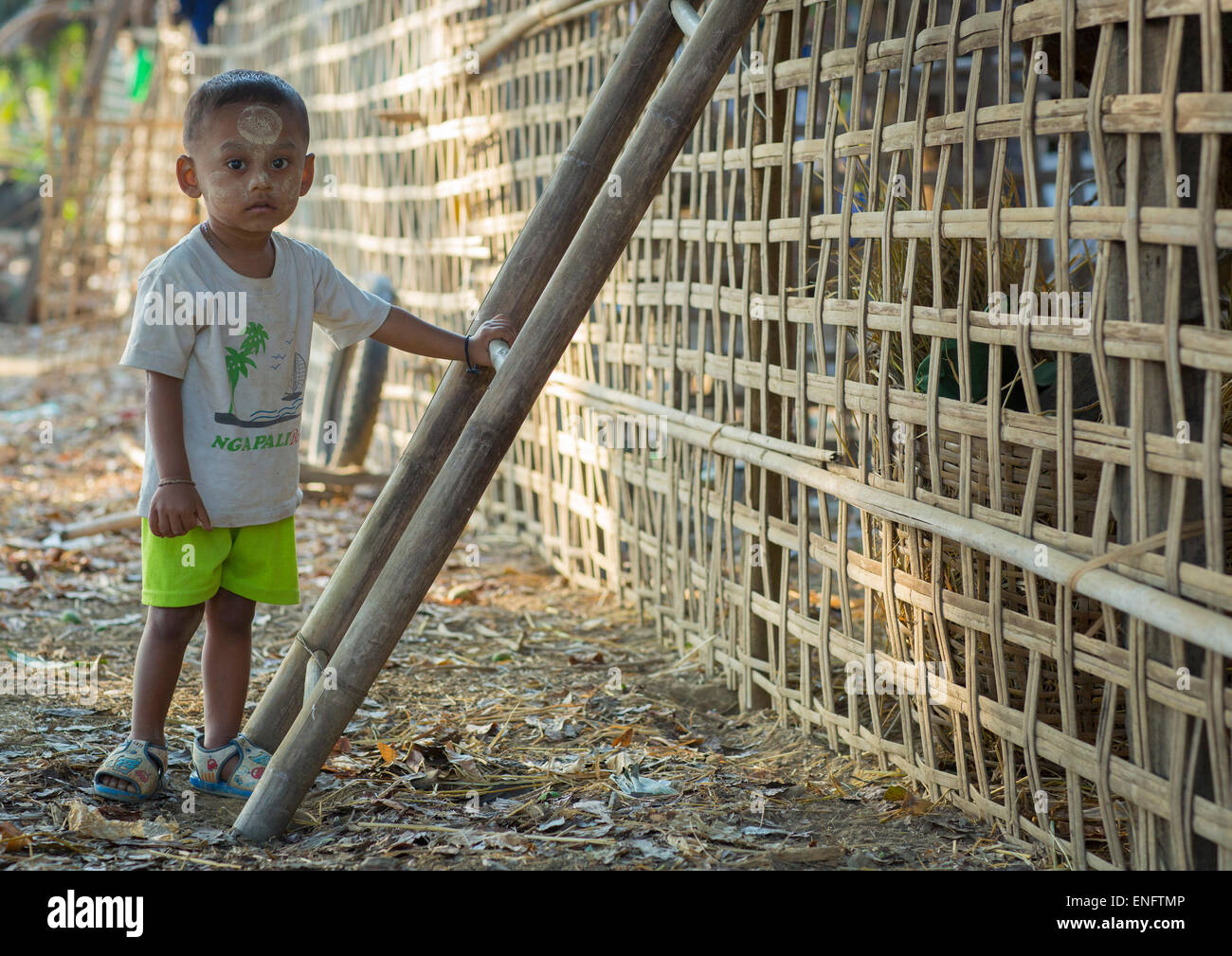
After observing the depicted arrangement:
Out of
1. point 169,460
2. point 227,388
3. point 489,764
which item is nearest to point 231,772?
point 489,764

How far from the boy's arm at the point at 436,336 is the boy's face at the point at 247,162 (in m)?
0.33

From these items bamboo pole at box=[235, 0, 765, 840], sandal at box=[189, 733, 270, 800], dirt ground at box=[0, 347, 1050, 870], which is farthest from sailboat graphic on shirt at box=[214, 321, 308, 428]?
dirt ground at box=[0, 347, 1050, 870]

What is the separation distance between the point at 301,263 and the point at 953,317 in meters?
1.35

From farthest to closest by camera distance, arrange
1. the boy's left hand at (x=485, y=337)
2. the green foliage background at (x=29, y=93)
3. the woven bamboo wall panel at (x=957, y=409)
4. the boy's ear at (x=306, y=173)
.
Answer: the green foliage background at (x=29, y=93) → the boy's left hand at (x=485, y=337) → the boy's ear at (x=306, y=173) → the woven bamboo wall panel at (x=957, y=409)

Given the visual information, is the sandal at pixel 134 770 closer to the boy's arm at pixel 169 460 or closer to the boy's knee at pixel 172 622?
the boy's knee at pixel 172 622

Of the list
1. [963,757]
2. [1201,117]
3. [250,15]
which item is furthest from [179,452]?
[250,15]

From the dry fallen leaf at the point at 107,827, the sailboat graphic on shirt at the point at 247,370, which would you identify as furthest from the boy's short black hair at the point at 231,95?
the dry fallen leaf at the point at 107,827

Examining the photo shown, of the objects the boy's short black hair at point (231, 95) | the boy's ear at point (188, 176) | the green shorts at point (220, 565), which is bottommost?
the green shorts at point (220, 565)

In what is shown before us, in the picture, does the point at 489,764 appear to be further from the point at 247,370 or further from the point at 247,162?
the point at 247,162

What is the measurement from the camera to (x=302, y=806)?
2.43m

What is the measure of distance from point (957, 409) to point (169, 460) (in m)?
1.55

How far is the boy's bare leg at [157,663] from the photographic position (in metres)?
2.43

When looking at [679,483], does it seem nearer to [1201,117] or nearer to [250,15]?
[1201,117]

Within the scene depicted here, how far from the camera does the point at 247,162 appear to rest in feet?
7.47
